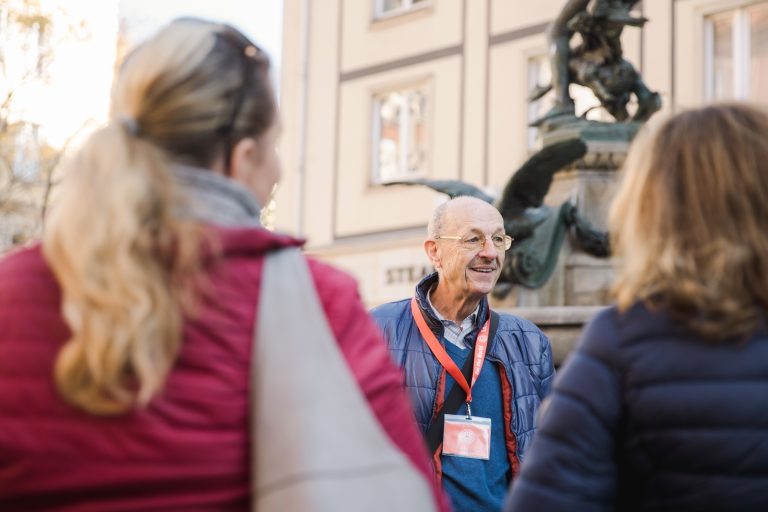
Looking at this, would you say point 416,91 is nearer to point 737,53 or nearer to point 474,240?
point 737,53

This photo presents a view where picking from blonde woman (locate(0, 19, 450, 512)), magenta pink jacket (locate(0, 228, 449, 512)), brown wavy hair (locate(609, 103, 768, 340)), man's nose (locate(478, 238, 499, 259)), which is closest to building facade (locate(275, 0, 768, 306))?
man's nose (locate(478, 238, 499, 259))

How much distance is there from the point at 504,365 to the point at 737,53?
15.9 m

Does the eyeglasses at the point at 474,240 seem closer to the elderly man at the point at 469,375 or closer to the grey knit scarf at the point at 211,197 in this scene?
the elderly man at the point at 469,375

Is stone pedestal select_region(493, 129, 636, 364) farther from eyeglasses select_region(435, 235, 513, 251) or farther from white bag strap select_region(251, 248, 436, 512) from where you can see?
white bag strap select_region(251, 248, 436, 512)

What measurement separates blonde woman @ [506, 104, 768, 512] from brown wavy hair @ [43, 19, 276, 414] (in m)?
0.77

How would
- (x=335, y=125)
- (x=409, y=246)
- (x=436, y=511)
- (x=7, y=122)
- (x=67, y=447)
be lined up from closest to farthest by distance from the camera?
(x=67, y=447)
(x=436, y=511)
(x=7, y=122)
(x=409, y=246)
(x=335, y=125)

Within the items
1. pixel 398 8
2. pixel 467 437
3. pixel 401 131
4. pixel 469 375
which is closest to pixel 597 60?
pixel 469 375

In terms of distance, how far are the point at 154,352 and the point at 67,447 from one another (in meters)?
0.20

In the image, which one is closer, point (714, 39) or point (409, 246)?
point (714, 39)

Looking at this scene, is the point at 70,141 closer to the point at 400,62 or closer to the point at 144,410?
the point at 400,62

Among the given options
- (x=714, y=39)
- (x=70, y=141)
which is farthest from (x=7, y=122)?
(x=714, y=39)

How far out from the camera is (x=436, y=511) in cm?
229

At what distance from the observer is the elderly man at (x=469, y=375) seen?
4.92m

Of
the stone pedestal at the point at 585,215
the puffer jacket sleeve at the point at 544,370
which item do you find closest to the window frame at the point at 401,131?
the stone pedestal at the point at 585,215
